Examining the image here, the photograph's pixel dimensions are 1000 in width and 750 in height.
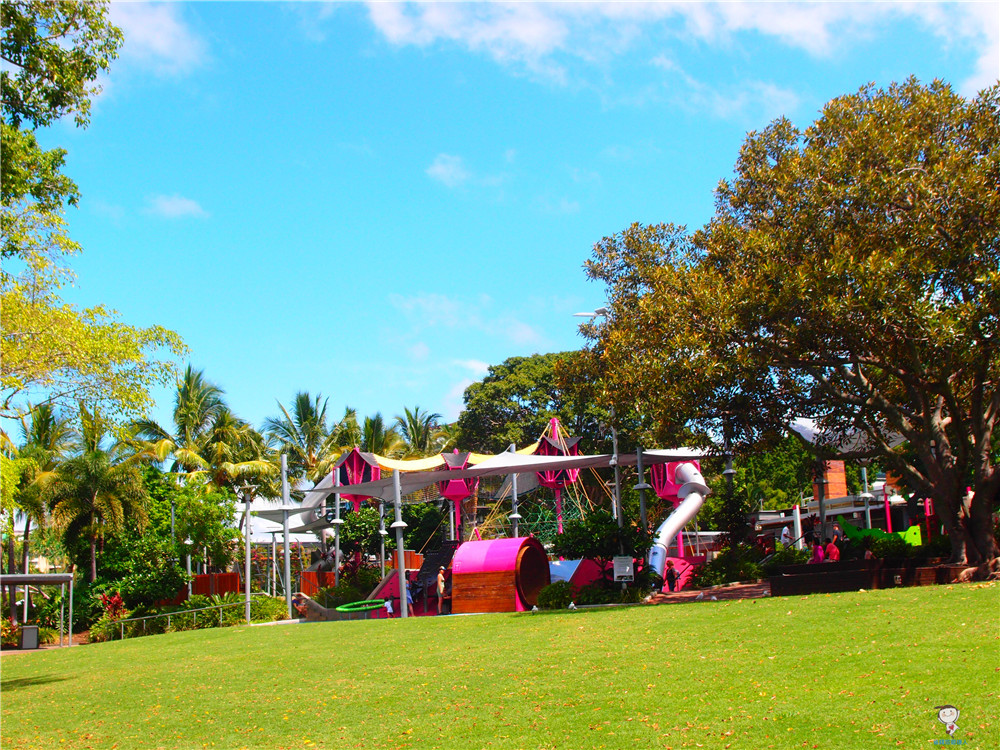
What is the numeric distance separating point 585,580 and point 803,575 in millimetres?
7157

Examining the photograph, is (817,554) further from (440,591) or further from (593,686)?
(593,686)

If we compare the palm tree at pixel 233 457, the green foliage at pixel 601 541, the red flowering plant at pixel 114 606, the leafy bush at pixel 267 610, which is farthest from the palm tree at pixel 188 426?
the green foliage at pixel 601 541

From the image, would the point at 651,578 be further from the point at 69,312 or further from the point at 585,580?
the point at 69,312

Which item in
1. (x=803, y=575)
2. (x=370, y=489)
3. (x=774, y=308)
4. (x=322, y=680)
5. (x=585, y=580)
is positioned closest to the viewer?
(x=322, y=680)

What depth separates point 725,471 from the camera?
24203 millimetres

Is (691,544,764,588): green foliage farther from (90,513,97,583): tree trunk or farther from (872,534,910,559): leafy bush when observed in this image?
(90,513,97,583): tree trunk

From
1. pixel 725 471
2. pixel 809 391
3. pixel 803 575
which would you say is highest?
pixel 809 391

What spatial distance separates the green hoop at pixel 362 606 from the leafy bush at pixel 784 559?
1072 cm

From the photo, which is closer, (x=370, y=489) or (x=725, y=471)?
(x=725, y=471)

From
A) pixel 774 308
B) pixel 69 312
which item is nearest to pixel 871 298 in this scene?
pixel 774 308

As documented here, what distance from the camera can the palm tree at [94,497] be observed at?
122ft

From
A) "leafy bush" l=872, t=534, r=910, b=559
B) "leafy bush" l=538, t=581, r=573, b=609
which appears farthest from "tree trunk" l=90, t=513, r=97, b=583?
"leafy bush" l=872, t=534, r=910, b=559

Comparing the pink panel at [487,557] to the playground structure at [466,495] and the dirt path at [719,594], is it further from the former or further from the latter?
the dirt path at [719,594]

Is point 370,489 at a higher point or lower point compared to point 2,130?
lower
